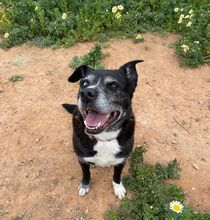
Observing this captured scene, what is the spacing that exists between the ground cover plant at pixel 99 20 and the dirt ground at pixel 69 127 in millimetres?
231

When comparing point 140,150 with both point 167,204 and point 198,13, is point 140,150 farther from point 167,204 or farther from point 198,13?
point 198,13

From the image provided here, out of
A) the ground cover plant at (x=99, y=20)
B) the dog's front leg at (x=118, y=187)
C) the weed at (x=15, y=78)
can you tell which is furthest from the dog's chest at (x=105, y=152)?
the ground cover plant at (x=99, y=20)

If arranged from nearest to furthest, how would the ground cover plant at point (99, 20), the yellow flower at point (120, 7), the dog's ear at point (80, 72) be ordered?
1. the dog's ear at point (80, 72)
2. the ground cover plant at point (99, 20)
3. the yellow flower at point (120, 7)

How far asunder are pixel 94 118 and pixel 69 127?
5.73 feet

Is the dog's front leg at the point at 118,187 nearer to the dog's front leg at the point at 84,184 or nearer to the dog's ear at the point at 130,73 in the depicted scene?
the dog's front leg at the point at 84,184

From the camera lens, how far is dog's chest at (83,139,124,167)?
354 cm

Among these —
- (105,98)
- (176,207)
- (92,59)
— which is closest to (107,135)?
(105,98)

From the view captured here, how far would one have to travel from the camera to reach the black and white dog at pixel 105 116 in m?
3.18

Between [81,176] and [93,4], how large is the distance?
4034 mm

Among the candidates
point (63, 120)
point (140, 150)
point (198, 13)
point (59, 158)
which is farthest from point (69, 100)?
point (198, 13)

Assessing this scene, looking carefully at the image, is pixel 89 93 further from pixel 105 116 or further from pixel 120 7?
pixel 120 7

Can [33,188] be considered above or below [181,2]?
below

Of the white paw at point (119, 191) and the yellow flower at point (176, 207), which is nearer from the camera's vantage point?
the yellow flower at point (176, 207)

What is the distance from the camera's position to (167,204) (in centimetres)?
377
